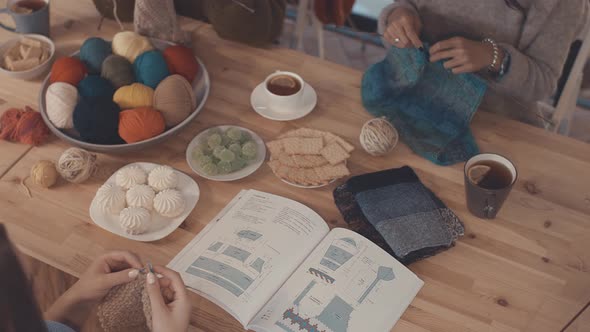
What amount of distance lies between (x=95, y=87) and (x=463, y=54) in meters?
0.79

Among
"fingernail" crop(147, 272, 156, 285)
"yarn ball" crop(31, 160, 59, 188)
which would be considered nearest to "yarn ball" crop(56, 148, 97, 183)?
"yarn ball" crop(31, 160, 59, 188)

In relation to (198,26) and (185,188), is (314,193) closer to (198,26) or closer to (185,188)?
(185,188)

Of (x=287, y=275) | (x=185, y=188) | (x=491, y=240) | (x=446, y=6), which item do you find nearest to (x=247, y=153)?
(x=185, y=188)

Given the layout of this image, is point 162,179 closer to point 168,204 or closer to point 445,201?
point 168,204

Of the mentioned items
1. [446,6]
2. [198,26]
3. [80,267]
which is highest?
[446,6]

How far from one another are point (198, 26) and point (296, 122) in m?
0.45

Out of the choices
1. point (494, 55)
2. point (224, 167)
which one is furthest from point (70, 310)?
point (494, 55)

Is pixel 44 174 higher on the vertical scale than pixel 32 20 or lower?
lower

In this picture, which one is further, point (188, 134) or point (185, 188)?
point (188, 134)

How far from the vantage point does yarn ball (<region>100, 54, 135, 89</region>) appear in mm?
1285

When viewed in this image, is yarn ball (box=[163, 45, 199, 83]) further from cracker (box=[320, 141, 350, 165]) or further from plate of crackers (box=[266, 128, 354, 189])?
cracker (box=[320, 141, 350, 165])

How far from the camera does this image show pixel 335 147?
125 cm

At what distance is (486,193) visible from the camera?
109 centimetres

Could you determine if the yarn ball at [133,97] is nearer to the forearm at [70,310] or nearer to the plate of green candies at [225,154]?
the plate of green candies at [225,154]
